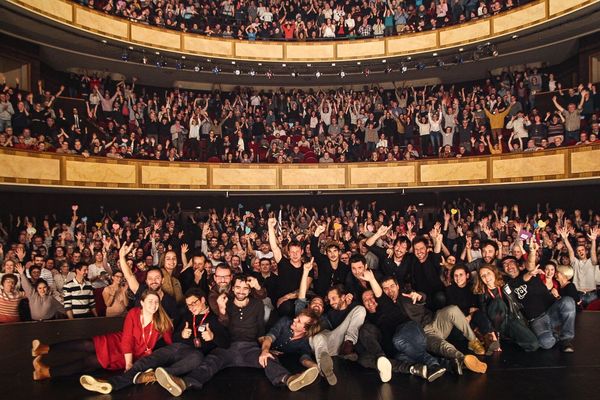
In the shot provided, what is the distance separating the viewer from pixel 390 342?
5.92 meters

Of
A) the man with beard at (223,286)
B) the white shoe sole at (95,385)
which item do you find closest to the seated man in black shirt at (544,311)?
the man with beard at (223,286)

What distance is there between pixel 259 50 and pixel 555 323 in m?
15.0

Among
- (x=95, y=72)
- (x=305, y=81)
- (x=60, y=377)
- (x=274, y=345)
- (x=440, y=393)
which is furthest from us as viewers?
(x=305, y=81)

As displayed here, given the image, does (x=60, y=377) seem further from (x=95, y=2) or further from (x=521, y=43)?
(x=521, y=43)

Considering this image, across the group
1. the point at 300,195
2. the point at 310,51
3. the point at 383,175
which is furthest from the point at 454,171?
the point at 310,51

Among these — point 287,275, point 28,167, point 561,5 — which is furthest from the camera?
point 561,5

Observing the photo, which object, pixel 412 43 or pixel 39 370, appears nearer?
pixel 39 370

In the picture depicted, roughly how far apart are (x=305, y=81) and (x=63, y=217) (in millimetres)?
10750

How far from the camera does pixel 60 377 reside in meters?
5.46

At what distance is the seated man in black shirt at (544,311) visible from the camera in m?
6.52

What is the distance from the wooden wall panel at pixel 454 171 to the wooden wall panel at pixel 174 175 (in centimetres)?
775

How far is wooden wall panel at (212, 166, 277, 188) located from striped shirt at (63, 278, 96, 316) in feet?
27.8

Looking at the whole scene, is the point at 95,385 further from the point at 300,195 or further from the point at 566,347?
the point at 300,195

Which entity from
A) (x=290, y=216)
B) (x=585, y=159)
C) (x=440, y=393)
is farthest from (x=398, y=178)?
(x=440, y=393)
